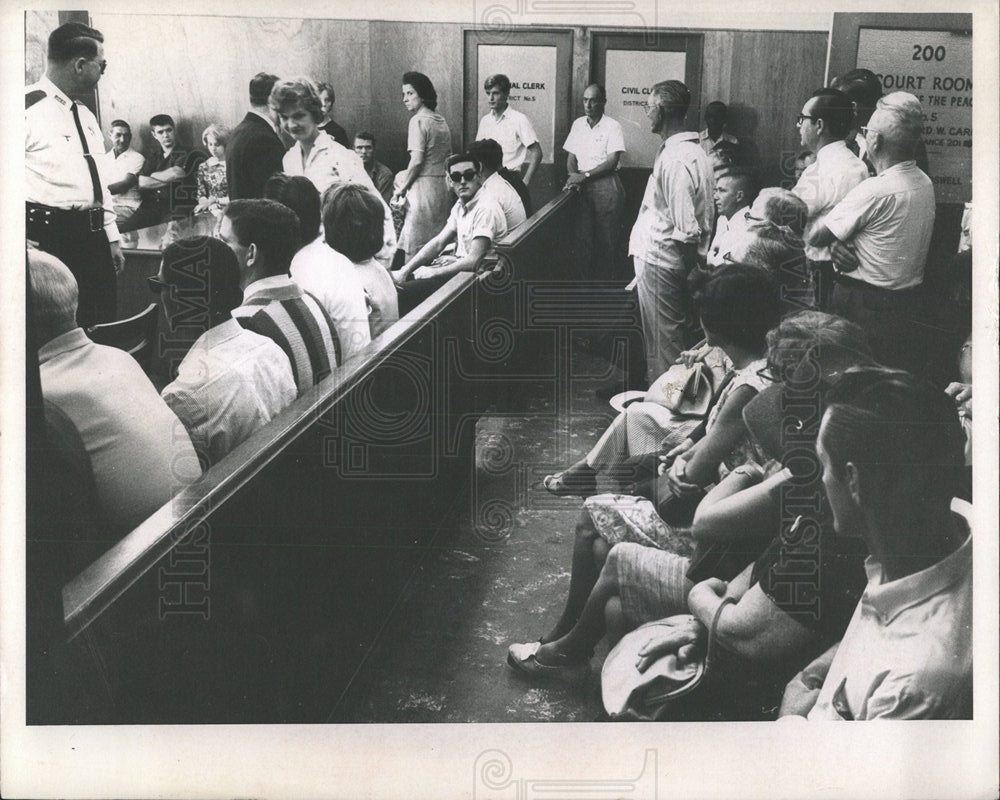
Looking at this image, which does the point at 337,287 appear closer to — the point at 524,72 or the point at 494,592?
the point at 524,72

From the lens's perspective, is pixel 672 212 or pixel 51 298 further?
pixel 672 212

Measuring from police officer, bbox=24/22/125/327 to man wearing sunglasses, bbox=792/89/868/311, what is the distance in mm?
2232

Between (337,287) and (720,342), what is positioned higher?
(337,287)

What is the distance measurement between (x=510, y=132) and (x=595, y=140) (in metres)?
0.28

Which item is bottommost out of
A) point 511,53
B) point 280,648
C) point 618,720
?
point 618,720

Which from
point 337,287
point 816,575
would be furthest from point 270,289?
point 816,575

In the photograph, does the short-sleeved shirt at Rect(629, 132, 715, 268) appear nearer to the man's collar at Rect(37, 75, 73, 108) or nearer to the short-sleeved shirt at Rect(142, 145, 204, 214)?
the short-sleeved shirt at Rect(142, 145, 204, 214)

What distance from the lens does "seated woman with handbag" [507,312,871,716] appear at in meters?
3.44

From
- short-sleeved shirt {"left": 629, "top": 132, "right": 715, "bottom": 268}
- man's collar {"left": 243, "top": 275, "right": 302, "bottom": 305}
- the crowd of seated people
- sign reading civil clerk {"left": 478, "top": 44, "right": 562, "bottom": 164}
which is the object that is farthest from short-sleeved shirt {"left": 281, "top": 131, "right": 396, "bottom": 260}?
short-sleeved shirt {"left": 629, "top": 132, "right": 715, "bottom": 268}

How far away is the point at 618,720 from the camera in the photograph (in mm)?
3441

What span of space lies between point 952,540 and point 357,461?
1940 millimetres

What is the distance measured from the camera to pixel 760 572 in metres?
3.45

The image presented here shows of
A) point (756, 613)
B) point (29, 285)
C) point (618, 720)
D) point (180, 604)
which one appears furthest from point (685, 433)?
point (29, 285)

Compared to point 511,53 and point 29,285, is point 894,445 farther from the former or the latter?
point 29,285
